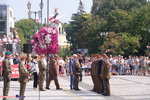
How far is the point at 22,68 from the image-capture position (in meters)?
14.0

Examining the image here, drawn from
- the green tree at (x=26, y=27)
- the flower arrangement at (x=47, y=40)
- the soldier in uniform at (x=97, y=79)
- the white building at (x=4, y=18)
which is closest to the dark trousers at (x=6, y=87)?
the soldier in uniform at (x=97, y=79)

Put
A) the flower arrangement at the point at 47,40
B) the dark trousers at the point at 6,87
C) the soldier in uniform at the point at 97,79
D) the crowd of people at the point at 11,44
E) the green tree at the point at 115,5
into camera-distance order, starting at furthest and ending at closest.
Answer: the green tree at the point at 115,5 < the crowd of people at the point at 11,44 < the flower arrangement at the point at 47,40 < the soldier in uniform at the point at 97,79 < the dark trousers at the point at 6,87

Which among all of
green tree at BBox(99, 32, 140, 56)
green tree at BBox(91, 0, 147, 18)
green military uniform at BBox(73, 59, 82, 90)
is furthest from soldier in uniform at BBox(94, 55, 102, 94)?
green tree at BBox(91, 0, 147, 18)

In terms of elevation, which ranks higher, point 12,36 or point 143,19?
point 143,19

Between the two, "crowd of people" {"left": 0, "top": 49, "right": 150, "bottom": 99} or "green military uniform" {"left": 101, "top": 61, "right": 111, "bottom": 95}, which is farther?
"green military uniform" {"left": 101, "top": 61, "right": 111, "bottom": 95}

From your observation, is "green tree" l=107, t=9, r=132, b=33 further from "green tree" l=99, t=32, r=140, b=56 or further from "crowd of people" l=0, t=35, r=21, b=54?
"crowd of people" l=0, t=35, r=21, b=54

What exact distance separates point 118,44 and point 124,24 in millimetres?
12868

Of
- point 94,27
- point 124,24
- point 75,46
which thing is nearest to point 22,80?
point 124,24

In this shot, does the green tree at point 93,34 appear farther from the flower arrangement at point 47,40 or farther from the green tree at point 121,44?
the flower arrangement at point 47,40

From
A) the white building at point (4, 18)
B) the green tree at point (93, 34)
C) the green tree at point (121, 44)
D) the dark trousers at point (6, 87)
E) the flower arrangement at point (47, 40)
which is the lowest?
the dark trousers at point (6, 87)

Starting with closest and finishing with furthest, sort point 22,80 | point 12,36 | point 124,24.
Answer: point 22,80 → point 12,36 → point 124,24

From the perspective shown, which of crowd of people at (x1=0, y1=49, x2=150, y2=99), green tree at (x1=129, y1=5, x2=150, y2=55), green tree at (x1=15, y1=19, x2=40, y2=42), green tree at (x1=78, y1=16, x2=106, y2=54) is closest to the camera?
crowd of people at (x1=0, y1=49, x2=150, y2=99)

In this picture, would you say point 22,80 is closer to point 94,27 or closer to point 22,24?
point 94,27

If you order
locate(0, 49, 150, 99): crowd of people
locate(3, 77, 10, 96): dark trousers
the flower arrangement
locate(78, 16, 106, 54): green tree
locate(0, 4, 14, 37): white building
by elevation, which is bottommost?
locate(3, 77, 10, 96): dark trousers
